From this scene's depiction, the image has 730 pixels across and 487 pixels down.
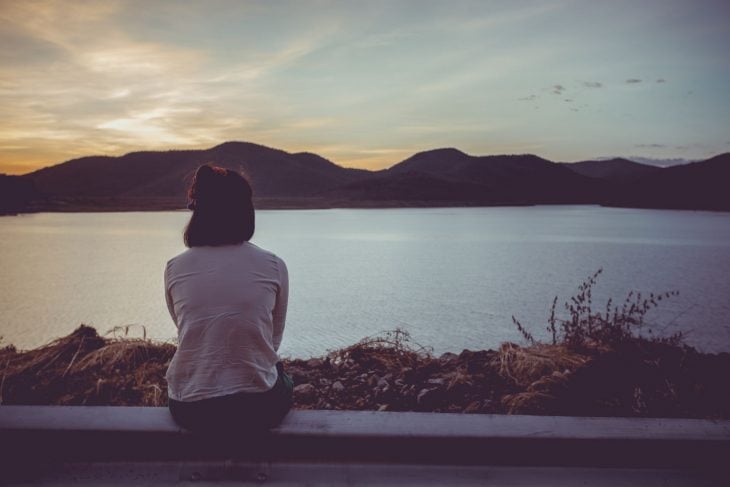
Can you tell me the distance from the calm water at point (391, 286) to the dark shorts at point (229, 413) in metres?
4.11

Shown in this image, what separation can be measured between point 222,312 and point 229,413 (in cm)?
42

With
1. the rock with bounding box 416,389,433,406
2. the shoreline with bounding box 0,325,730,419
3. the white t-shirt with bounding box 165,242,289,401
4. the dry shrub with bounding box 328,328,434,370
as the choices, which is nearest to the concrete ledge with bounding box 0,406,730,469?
the white t-shirt with bounding box 165,242,289,401

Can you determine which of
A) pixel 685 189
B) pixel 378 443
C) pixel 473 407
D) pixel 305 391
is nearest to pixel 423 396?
pixel 473 407

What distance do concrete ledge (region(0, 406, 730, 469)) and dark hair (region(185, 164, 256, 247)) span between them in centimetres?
83

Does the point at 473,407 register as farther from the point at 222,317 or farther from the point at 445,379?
the point at 222,317

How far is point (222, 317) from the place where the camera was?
214cm

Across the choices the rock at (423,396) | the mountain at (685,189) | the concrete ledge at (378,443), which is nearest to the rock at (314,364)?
the rock at (423,396)

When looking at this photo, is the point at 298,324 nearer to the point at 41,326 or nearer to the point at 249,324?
the point at 41,326

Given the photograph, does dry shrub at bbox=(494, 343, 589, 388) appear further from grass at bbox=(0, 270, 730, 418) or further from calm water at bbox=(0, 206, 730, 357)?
calm water at bbox=(0, 206, 730, 357)

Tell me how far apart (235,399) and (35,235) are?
2419 cm

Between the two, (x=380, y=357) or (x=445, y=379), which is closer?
(x=445, y=379)

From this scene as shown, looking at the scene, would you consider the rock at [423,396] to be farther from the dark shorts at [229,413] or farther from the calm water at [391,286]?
the calm water at [391,286]

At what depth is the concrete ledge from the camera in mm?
2328

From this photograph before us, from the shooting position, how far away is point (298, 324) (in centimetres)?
800
